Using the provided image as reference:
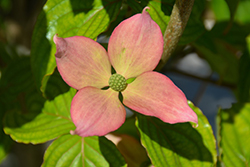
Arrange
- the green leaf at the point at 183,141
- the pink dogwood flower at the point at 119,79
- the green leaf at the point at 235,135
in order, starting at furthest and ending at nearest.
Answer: the green leaf at the point at 235,135 → the green leaf at the point at 183,141 → the pink dogwood flower at the point at 119,79

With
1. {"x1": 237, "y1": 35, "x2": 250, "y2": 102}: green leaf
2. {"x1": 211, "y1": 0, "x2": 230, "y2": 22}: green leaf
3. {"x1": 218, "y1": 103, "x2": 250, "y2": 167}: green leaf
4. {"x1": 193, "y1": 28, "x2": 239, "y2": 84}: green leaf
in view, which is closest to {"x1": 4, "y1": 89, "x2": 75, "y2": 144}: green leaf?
{"x1": 218, "y1": 103, "x2": 250, "y2": 167}: green leaf

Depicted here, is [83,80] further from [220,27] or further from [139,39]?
[220,27]

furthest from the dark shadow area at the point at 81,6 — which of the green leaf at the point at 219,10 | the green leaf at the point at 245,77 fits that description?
the green leaf at the point at 219,10

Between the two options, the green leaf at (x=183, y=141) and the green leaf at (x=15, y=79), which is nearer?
the green leaf at (x=183, y=141)

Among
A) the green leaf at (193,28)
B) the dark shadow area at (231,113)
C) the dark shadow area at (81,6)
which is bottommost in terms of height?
the dark shadow area at (231,113)

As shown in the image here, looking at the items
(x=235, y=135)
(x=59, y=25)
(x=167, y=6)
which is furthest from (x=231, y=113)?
(x=59, y=25)

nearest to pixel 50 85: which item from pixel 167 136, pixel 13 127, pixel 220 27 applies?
pixel 13 127

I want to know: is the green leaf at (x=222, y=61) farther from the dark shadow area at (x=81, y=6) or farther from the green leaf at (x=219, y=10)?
the dark shadow area at (x=81, y=6)

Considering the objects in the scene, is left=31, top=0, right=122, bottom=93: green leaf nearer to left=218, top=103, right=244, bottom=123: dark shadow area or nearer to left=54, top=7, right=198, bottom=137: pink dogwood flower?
left=54, top=7, right=198, bottom=137: pink dogwood flower
